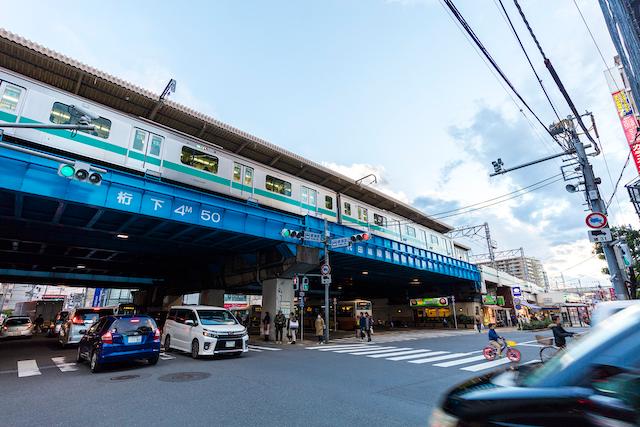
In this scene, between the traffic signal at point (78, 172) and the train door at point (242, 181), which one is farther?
the train door at point (242, 181)

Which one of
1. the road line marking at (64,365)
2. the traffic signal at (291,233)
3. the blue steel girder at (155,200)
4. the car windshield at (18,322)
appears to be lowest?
the road line marking at (64,365)

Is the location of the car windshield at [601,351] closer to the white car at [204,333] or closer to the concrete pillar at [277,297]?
the white car at [204,333]

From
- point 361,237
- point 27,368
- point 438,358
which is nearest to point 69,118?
point 27,368

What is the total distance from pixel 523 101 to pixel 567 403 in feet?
33.6

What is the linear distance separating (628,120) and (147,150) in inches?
1060

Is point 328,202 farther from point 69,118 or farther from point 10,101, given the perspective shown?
point 10,101

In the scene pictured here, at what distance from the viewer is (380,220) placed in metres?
26.3

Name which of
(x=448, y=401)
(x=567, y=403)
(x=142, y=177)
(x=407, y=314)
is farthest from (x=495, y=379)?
(x=407, y=314)

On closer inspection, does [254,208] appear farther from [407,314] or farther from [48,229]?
[407,314]

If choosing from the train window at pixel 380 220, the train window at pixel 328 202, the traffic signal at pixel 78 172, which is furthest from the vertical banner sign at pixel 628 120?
the traffic signal at pixel 78 172

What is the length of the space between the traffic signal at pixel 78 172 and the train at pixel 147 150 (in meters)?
1.44

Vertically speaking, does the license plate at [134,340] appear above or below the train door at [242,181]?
below

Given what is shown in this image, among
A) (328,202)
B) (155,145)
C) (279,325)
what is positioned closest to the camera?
(155,145)

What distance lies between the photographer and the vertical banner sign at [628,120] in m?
17.8
